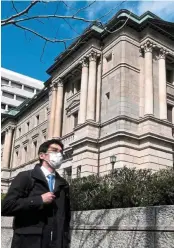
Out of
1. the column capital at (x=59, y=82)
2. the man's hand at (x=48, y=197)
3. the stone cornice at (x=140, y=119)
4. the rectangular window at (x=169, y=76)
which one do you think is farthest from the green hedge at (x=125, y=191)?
the column capital at (x=59, y=82)

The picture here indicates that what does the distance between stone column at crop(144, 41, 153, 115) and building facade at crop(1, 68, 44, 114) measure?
62202 mm

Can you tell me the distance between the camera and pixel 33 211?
3.39 metres

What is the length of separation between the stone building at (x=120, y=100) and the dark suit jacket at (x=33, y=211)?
708 inches

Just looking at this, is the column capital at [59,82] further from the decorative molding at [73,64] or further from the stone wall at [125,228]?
the stone wall at [125,228]

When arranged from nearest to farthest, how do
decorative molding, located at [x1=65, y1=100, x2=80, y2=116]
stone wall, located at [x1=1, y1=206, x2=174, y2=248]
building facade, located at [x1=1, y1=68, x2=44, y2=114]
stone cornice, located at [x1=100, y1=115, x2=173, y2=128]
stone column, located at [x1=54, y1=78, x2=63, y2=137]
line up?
stone wall, located at [x1=1, y1=206, x2=174, y2=248] < stone cornice, located at [x1=100, y1=115, x2=173, y2=128] < decorative molding, located at [x1=65, y1=100, x2=80, y2=116] < stone column, located at [x1=54, y1=78, x2=63, y2=137] < building facade, located at [x1=1, y1=68, x2=44, y2=114]

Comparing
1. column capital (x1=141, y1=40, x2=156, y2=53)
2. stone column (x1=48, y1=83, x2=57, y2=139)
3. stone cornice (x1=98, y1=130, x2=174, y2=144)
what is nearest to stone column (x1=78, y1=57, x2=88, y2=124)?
stone cornice (x1=98, y1=130, x2=174, y2=144)

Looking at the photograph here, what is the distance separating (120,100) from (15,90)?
67.1 metres

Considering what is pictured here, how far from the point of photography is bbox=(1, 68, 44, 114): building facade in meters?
84.8

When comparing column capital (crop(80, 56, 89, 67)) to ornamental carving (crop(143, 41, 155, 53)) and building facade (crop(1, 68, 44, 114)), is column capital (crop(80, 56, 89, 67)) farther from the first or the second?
building facade (crop(1, 68, 44, 114))

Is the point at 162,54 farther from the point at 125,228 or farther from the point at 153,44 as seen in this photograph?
the point at 125,228

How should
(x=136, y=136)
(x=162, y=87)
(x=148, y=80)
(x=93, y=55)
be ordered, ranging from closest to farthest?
(x=136, y=136), (x=148, y=80), (x=162, y=87), (x=93, y=55)

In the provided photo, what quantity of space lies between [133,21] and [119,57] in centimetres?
323

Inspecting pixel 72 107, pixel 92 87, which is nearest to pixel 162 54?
pixel 92 87

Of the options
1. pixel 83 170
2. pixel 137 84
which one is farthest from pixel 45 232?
pixel 137 84
